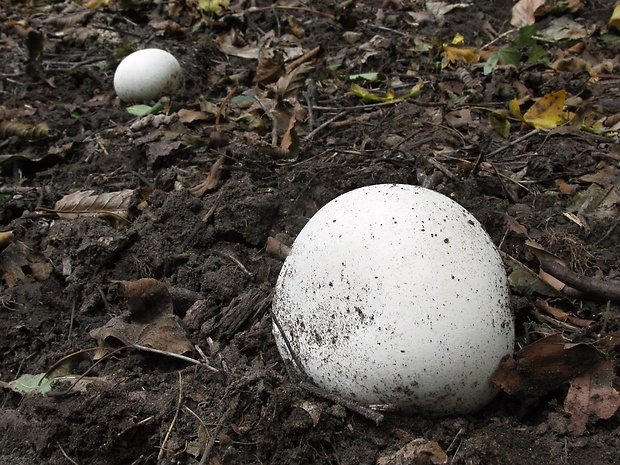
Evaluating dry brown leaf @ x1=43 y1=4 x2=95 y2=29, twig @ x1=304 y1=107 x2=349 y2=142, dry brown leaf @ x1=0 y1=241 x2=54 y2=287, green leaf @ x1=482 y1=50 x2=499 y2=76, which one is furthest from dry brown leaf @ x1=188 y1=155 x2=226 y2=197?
dry brown leaf @ x1=43 y1=4 x2=95 y2=29

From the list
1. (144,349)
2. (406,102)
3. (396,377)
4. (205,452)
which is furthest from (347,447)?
(406,102)

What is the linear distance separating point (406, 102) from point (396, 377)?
103 inches

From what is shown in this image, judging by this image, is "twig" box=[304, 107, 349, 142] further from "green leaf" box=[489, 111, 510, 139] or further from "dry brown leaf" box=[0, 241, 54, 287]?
"dry brown leaf" box=[0, 241, 54, 287]

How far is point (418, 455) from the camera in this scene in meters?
1.87

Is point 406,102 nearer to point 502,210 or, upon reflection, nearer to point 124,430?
point 502,210

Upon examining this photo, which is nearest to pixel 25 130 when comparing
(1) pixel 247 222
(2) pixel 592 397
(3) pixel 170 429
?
(1) pixel 247 222

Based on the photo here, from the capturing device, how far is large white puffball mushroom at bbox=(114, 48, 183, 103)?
15.6 ft

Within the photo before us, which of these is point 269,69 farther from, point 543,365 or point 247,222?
point 543,365

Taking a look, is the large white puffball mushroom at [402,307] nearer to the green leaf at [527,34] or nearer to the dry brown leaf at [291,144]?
the dry brown leaf at [291,144]

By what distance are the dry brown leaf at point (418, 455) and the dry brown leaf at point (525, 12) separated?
435 centimetres

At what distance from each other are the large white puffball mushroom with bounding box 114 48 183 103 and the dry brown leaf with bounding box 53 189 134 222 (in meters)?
1.51

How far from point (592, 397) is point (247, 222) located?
5.66ft

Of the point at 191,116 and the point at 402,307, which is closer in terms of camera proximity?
the point at 402,307

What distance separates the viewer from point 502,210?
9.71 feet
